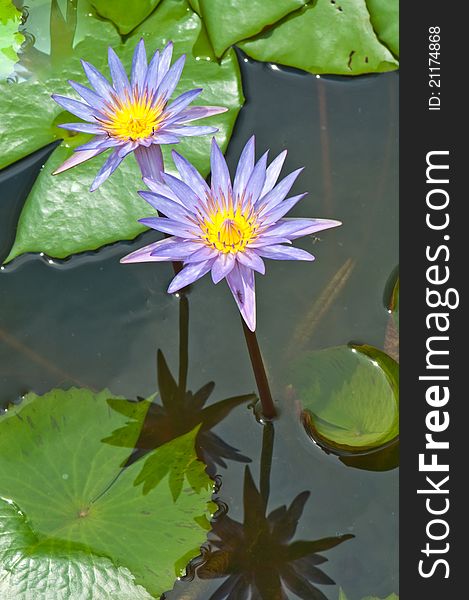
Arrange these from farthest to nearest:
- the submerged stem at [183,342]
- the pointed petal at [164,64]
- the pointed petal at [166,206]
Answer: the submerged stem at [183,342]
the pointed petal at [164,64]
the pointed petal at [166,206]

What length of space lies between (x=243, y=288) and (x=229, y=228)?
166 millimetres

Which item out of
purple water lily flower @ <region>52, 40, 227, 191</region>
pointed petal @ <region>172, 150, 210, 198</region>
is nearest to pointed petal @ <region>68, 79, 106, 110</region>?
→ purple water lily flower @ <region>52, 40, 227, 191</region>

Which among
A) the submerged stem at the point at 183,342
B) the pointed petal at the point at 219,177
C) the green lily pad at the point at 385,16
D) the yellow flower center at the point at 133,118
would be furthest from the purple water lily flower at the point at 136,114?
the green lily pad at the point at 385,16

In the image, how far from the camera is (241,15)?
320 centimetres

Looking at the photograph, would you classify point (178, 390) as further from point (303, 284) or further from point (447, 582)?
point (447, 582)

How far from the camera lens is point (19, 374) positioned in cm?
282

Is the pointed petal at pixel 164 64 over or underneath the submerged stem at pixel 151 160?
over

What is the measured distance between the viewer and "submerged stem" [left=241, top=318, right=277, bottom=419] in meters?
2.34

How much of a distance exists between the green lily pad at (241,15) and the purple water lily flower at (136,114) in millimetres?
714

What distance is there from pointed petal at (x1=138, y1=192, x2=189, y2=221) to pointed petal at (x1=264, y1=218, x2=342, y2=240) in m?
0.24

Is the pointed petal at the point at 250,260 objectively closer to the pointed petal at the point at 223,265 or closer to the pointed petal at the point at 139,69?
the pointed petal at the point at 223,265

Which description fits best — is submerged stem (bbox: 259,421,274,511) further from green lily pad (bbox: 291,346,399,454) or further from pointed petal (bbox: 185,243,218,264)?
pointed petal (bbox: 185,243,218,264)

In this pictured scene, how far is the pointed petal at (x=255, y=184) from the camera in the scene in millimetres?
2244

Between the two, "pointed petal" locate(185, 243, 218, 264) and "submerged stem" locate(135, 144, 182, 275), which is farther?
"submerged stem" locate(135, 144, 182, 275)
